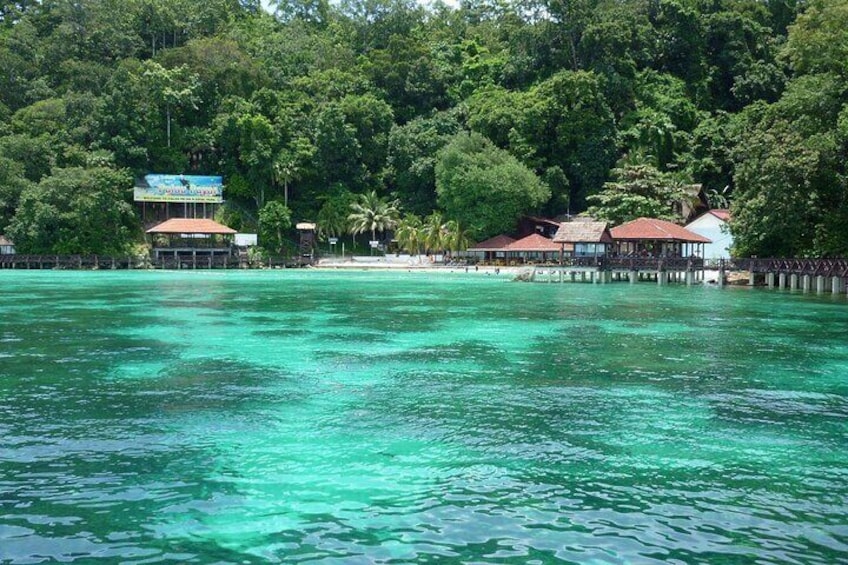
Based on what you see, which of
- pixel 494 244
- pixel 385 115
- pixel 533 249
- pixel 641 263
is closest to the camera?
pixel 641 263

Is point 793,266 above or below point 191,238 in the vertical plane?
below

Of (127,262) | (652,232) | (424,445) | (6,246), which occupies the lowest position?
(424,445)

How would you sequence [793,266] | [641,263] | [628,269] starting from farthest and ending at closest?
[628,269] → [641,263] → [793,266]

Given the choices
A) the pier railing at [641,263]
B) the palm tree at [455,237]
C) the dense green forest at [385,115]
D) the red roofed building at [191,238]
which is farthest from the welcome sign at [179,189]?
the pier railing at [641,263]

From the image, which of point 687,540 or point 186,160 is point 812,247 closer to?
point 687,540

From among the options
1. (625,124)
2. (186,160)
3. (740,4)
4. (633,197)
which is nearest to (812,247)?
(633,197)

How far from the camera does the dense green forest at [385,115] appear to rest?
62094 millimetres

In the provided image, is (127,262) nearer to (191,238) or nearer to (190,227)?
(191,238)

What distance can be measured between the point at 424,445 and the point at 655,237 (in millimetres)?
38153

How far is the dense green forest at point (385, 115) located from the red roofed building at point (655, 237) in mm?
6287

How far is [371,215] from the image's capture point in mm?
67188

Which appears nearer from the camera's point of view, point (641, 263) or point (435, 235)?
point (641, 263)

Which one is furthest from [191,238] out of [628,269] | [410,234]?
[628,269]

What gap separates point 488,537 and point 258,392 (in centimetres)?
786
